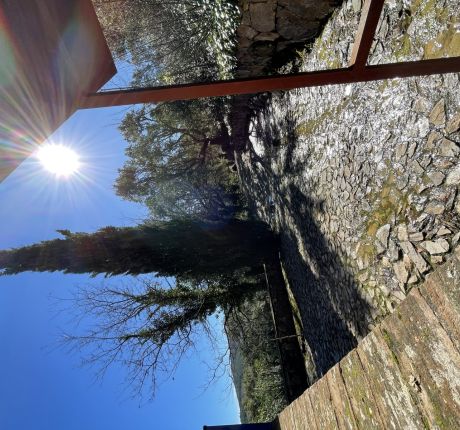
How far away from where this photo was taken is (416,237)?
132 inches

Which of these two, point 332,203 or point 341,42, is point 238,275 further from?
point 341,42

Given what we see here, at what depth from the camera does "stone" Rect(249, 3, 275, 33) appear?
5.50 m

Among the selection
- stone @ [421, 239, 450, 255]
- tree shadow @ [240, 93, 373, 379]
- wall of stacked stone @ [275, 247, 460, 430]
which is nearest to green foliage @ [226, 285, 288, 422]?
tree shadow @ [240, 93, 373, 379]

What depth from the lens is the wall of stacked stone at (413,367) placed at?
1283 mm

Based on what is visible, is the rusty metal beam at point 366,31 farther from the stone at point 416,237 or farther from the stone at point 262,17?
the stone at point 262,17

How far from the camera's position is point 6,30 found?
3.29ft

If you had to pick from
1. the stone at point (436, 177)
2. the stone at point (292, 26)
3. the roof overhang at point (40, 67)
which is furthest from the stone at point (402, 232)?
the stone at point (292, 26)

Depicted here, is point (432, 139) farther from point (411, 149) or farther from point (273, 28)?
point (273, 28)

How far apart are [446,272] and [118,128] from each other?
1250 centimetres

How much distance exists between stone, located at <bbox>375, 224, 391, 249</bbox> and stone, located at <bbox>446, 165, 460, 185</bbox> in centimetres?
100

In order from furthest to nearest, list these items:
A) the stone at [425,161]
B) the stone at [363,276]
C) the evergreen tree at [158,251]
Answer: the evergreen tree at [158,251] < the stone at [363,276] < the stone at [425,161]

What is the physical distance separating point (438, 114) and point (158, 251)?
7.28 meters

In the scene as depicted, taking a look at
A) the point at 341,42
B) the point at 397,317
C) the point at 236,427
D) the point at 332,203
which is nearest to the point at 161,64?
the point at 341,42

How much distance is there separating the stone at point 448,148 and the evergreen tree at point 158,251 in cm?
714
